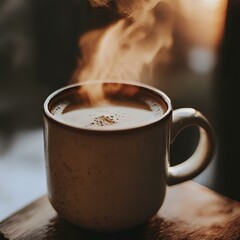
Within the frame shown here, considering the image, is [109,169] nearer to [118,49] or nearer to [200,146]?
[200,146]

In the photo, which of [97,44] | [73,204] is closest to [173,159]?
[97,44]

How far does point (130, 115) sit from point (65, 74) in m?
0.75

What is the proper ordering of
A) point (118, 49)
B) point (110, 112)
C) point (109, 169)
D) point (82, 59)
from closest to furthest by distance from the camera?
1. point (109, 169)
2. point (110, 112)
3. point (118, 49)
4. point (82, 59)

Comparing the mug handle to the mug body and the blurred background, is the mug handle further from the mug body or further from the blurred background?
the blurred background

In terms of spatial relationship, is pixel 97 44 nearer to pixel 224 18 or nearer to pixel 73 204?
pixel 73 204

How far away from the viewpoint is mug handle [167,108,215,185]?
27.5 inches

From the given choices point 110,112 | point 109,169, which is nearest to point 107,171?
point 109,169

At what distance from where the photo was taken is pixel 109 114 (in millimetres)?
705

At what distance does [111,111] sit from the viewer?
2.35 feet

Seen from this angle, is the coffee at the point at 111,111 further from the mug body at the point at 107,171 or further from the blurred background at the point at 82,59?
the blurred background at the point at 82,59

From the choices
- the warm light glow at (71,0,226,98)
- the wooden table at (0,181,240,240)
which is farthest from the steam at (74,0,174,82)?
the wooden table at (0,181,240,240)

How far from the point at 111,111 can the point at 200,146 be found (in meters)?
0.16

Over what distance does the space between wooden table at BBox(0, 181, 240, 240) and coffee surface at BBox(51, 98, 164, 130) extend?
0.17 meters

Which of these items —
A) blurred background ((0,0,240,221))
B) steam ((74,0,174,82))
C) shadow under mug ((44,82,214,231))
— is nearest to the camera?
shadow under mug ((44,82,214,231))
